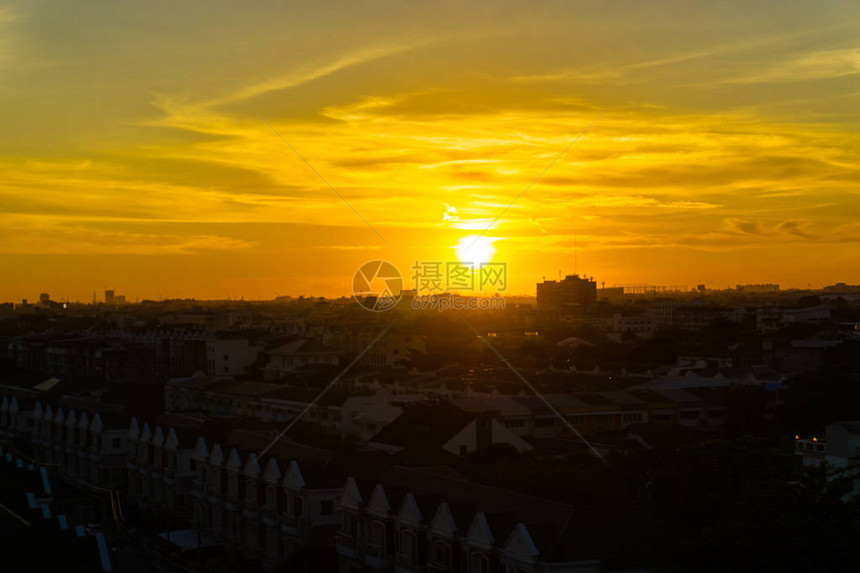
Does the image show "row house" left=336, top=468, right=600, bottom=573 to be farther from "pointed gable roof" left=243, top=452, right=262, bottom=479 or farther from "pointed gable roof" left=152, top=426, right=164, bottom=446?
"pointed gable roof" left=152, top=426, right=164, bottom=446

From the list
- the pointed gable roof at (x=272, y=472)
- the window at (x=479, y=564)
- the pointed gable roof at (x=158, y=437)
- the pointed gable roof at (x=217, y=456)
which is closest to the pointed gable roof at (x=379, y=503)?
the window at (x=479, y=564)

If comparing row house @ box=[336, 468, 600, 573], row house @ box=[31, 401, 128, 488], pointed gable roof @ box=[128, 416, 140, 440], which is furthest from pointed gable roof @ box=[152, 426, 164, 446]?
row house @ box=[336, 468, 600, 573]

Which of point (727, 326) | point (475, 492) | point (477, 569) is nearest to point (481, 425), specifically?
point (475, 492)

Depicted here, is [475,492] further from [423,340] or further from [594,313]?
[594,313]

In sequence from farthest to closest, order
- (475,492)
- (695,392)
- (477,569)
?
1. (695,392)
2. (475,492)
3. (477,569)

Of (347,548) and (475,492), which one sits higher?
(475,492)

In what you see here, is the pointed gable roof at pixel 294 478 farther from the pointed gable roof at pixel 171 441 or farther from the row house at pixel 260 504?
the pointed gable roof at pixel 171 441

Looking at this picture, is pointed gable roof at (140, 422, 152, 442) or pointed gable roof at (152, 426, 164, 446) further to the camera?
pointed gable roof at (140, 422, 152, 442)
